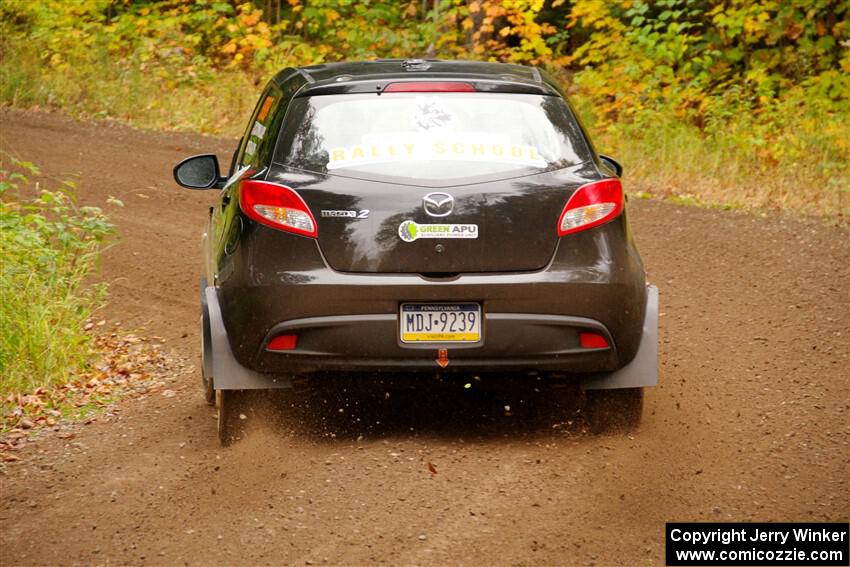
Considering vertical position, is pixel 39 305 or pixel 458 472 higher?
pixel 458 472

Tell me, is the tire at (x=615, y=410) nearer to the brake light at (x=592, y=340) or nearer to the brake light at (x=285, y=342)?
the brake light at (x=592, y=340)

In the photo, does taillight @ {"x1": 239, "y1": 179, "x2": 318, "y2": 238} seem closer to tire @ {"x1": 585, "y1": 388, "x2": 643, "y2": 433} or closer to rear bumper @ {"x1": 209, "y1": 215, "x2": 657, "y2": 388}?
rear bumper @ {"x1": 209, "y1": 215, "x2": 657, "y2": 388}

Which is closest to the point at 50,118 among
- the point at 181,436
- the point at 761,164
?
the point at 761,164

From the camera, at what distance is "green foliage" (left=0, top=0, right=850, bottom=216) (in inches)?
609

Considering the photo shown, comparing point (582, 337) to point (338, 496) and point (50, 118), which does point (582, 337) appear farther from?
point (50, 118)

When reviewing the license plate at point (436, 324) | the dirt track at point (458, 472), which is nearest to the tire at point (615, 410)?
the dirt track at point (458, 472)

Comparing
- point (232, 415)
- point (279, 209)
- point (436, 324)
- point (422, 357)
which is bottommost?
point (232, 415)

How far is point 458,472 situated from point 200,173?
2.49m

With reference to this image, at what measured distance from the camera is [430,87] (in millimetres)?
6016

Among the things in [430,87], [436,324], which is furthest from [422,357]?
[430,87]

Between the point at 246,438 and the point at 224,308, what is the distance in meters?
0.67

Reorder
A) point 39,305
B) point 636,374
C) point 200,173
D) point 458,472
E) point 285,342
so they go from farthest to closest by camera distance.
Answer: point 39,305 < point 200,173 < point 636,374 < point 285,342 < point 458,472

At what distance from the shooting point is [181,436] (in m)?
6.43

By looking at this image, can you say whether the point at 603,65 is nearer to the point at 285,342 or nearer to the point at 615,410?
the point at 615,410
